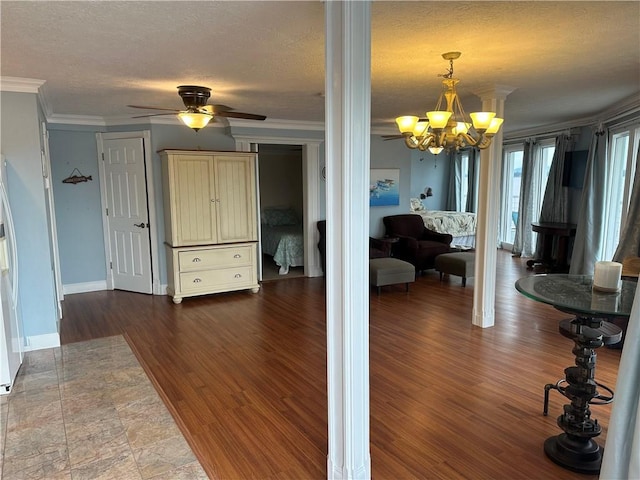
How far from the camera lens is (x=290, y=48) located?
2.71m

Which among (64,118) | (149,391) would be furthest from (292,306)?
(64,118)

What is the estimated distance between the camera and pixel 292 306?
5031 mm

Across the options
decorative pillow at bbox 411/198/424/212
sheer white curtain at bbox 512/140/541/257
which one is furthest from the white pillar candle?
decorative pillow at bbox 411/198/424/212

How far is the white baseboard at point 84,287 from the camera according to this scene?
5.59 meters

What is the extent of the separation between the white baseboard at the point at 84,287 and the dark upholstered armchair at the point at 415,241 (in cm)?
432

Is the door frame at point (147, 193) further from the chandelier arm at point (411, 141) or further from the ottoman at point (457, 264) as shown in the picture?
the ottoman at point (457, 264)

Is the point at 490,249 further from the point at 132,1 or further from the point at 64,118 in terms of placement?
the point at 64,118

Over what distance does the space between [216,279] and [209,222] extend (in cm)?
73

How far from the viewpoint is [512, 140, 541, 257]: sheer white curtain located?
300 inches

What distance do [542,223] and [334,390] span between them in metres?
6.11

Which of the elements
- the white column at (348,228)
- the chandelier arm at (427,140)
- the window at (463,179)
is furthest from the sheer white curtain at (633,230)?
the window at (463,179)

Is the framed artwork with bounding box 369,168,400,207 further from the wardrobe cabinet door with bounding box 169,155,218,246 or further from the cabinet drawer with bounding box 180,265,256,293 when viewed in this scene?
the wardrobe cabinet door with bounding box 169,155,218,246

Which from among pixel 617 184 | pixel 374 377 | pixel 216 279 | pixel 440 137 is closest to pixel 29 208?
pixel 216 279

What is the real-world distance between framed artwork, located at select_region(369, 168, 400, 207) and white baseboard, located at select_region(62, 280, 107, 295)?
Result: 13.8 feet
